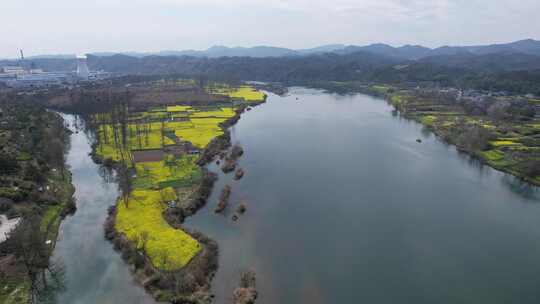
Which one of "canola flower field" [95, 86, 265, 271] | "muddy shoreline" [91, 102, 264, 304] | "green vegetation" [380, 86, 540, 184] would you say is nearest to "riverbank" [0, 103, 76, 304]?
"muddy shoreline" [91, 102, 264, 304]

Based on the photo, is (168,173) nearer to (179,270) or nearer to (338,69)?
(179,270)

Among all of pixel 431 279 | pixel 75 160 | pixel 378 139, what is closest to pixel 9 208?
pixel 75 160

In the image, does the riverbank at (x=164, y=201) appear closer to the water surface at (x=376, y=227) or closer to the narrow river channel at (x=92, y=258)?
the narrow river channel at (x=92, y=258)

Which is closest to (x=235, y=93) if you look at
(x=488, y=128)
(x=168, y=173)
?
(x=488, y=128)

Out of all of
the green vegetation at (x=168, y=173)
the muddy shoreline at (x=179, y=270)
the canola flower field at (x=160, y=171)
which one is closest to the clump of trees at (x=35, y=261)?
the muddy shoreline at (x=179, y=270)

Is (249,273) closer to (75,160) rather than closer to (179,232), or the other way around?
(179,232)

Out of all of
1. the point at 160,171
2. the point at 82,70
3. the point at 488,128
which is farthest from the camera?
the point at 82,70

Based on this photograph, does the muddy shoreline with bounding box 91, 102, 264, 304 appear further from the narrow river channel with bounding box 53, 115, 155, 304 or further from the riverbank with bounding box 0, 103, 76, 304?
the riverbank with bounding box 0, 103, 76, 304
